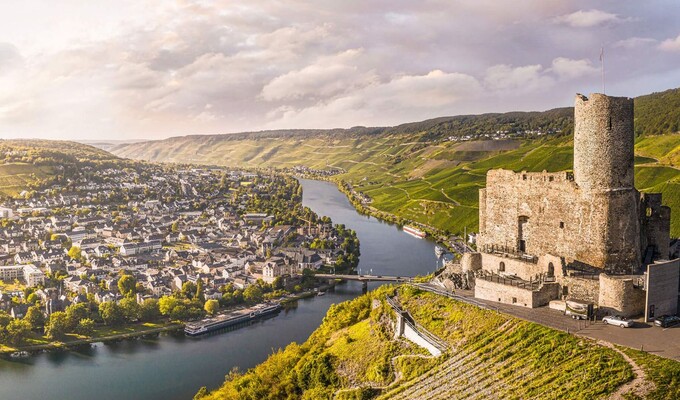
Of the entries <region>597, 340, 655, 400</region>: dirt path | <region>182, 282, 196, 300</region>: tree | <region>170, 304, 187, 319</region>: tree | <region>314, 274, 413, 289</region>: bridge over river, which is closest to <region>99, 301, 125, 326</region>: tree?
<region>170, 304, 187, 319</region>: tree

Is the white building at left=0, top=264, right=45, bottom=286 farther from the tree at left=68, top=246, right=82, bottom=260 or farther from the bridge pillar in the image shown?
the bridge pillar

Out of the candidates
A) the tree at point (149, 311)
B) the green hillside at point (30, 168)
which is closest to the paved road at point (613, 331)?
the tree at point (149, 311)

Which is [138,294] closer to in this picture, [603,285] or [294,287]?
[294,287]

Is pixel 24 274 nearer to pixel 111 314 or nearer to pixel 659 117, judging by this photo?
pixel 111 314

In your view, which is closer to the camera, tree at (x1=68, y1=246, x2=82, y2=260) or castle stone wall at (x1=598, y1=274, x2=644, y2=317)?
castle stone wall at (x1=598, y1=274, x2=644, y2=317)

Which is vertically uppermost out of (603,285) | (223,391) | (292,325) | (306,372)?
(603,285)

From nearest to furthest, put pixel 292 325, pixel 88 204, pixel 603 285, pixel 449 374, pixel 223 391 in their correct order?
pixel 449 374
pixel 603 285
pixel 223 391
pixel 292 325
pixel 88 204

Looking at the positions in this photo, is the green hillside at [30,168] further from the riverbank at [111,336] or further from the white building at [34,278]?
the riverbank at [111,336]

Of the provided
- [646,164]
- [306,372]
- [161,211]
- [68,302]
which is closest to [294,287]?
[68,302]
